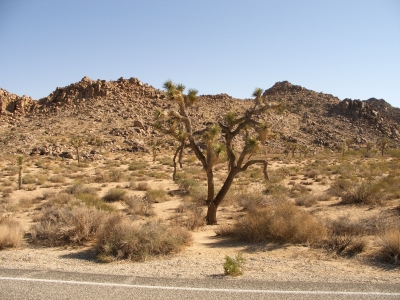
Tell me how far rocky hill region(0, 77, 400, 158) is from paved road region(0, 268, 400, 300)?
139 ft

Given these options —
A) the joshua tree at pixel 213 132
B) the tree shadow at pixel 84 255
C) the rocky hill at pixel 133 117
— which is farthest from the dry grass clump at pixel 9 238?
the rocky hill at pixel 133 117

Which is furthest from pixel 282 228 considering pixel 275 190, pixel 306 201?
pixel 275 190

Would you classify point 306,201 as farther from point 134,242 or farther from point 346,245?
point 134,242

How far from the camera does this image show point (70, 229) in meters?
9.44

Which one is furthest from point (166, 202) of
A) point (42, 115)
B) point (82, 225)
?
point (42, 115)

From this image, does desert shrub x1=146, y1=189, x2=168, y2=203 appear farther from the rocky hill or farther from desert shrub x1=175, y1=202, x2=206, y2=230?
the rocky hill

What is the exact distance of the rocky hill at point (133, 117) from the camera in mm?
53094

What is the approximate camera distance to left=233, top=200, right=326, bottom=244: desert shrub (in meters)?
9.04

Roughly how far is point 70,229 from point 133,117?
176 ft

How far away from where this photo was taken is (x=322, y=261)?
7.47m

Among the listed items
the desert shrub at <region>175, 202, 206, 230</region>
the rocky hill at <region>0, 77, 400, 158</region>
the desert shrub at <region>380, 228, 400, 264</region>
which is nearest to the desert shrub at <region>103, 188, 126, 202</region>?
the desert shrub at <region>175, 202, 206, 230</region>

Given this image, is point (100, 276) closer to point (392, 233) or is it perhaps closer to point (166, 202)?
point (392, 233)

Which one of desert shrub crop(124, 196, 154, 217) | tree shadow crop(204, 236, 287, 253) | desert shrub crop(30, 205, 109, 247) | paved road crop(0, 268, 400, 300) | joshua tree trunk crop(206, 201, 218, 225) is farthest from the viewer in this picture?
desert shrub crop(124, 196, 154, 217)

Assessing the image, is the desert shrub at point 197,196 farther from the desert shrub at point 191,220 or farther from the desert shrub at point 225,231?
the desert shrub at point 225,231
